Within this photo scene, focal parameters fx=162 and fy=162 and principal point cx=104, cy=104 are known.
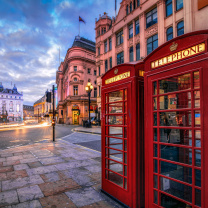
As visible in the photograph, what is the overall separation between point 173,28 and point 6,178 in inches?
755

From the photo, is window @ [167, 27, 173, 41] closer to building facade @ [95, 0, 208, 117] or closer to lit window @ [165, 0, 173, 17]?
building facade @ [95, 0, 208, 117]

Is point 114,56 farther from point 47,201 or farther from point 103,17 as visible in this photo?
point 47,201

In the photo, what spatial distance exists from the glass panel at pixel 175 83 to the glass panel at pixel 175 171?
1.29 metres

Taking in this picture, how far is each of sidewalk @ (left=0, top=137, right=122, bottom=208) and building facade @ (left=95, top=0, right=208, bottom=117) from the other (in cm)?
1563

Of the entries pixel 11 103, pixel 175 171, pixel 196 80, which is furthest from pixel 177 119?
pixel 11 103

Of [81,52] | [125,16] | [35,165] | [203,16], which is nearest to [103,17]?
[125,16]

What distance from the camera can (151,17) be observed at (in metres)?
20.5

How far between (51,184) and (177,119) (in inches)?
145

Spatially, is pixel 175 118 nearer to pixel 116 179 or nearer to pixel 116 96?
pixel 116 96

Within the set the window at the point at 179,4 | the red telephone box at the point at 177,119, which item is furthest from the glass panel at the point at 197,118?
the window at the point at 179,4

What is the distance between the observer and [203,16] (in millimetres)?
14422

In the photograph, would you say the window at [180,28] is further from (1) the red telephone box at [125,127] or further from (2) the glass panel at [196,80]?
(2) the glass panel at [196,80]

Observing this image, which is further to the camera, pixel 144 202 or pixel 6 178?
pixel 6 178

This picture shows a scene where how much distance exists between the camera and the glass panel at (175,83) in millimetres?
2303
